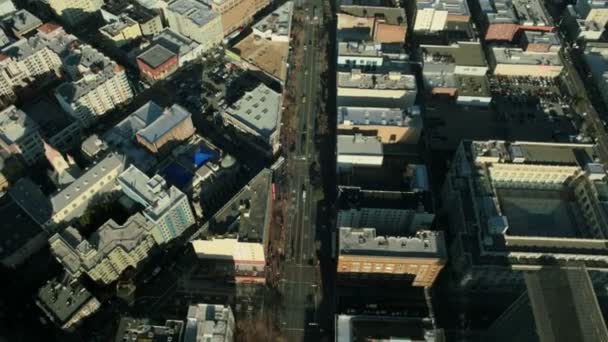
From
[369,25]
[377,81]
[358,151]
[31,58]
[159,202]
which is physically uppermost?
[31,58]

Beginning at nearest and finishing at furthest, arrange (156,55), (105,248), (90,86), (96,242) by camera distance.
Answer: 1. (105,248)
2. (96,242)
3. (90,86)
4. (156,55)

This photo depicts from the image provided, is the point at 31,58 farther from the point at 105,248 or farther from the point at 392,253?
the point at 392,253

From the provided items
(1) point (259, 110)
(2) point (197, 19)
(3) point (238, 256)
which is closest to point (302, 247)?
(3) point (238, 256)

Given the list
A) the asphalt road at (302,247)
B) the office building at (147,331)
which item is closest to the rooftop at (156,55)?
the asphalt road at (302,247)

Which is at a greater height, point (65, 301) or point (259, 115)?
point (259, 115)

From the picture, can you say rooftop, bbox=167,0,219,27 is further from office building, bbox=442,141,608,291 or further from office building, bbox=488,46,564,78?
office building, bbox=488,46,564,78

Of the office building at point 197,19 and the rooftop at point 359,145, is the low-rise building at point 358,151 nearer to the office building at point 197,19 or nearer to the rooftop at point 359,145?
the rooftop at point 359,145
